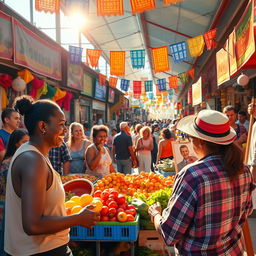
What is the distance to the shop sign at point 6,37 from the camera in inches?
242

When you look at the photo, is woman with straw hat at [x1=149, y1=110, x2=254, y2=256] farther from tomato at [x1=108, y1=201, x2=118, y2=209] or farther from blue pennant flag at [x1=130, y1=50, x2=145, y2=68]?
blue pennant flag at [x1=130, y1=50, x2=145, y2=68]

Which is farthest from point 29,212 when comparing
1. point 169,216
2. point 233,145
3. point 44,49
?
point 44,49

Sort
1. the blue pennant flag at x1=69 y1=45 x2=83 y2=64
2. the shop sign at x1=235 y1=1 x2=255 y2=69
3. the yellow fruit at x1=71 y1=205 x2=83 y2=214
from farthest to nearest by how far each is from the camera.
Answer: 1. the blue pennant flag at x1=69 y1=45 x2=83 y2=64
2. the shop sign at x1=235 y1=1 x2=255 y2=69
3. the yellow fruit at x1=71 y1=205 x2=83 y2=214

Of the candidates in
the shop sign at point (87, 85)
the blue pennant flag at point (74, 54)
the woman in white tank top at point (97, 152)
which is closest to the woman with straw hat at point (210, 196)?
the woman in white tank top at point (97, 152)

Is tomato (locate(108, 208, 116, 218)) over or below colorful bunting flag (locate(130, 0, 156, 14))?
below

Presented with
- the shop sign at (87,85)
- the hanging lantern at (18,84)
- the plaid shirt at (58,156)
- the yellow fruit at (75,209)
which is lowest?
the yellow fruit at (75,209)

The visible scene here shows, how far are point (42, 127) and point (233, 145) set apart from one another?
1.23m

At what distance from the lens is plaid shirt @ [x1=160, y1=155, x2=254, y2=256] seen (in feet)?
5.58

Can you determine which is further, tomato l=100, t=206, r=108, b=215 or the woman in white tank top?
the woman in white tank top

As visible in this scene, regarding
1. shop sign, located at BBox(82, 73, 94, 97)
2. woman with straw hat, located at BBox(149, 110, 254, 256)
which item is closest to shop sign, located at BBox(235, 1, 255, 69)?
woman with straw hat, located at BBox(149, 110, 254, 256)

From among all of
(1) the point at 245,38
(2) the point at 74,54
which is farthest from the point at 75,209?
(2) the point at 74,54

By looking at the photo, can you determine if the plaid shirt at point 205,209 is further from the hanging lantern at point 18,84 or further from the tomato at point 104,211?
the hanging lantern at point 18,84

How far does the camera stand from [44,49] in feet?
28.2

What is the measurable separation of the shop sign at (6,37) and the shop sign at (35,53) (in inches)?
5.8
